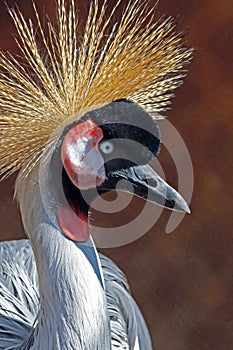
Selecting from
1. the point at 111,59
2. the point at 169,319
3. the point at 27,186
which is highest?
the point at 111,59

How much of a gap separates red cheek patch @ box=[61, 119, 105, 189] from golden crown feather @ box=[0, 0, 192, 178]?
39 mm

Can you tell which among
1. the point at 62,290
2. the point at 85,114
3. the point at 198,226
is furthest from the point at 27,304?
the point at 198,226

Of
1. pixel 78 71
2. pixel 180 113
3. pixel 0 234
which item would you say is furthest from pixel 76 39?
pixel 0 234

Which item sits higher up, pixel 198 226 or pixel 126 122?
pixel 126 122

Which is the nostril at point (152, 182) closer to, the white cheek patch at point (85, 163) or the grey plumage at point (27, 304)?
the white cheek patch at point (85, 163)

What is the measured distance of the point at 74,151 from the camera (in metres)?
1.48

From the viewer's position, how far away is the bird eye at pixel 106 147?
1491 mm

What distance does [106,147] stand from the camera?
149cm

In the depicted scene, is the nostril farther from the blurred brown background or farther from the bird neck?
the blurred brown background

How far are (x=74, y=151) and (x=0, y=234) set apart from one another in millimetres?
1127

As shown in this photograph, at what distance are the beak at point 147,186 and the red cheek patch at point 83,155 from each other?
4cm

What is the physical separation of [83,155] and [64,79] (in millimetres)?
148

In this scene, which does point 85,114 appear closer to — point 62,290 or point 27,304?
point 62,290

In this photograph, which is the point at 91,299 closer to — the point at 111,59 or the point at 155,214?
the point at 111,59
